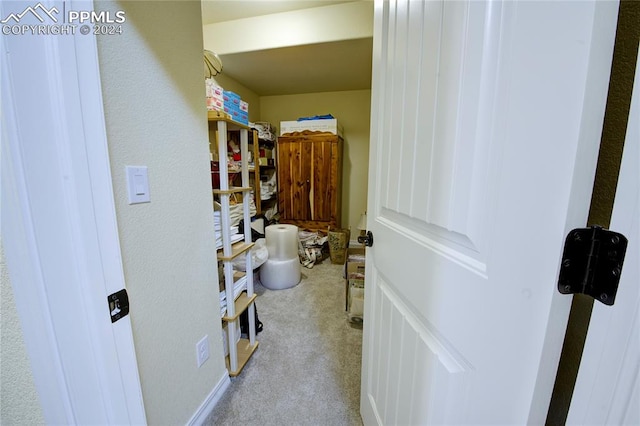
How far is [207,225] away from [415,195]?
968 millimetres

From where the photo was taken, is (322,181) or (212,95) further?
(322,181)

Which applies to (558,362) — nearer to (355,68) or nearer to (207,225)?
(207,225)

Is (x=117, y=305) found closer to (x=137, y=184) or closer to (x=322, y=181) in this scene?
(x=137, y=184)

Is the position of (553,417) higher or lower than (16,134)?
lower

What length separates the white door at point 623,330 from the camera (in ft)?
0.94

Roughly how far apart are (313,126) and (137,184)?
104 inches

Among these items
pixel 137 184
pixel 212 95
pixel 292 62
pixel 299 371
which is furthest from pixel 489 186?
pixel 292 62

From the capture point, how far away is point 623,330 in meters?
0.30

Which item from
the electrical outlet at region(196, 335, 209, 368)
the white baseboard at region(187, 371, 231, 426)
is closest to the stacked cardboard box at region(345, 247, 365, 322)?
the white baseboard at region(187, 371, 231, 426)

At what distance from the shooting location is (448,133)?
51cm

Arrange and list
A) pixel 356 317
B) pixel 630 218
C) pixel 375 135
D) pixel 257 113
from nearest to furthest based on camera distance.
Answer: pixel 630 218
pixel 375 135
pixel 356 317
pixel 257 113

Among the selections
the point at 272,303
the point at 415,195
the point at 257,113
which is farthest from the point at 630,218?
the point at 257,113

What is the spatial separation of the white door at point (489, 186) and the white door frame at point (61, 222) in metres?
0.74

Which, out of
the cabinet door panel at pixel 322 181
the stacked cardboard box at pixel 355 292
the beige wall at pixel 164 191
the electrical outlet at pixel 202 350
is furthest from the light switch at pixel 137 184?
the cabinet door panel at pixel 322 181
